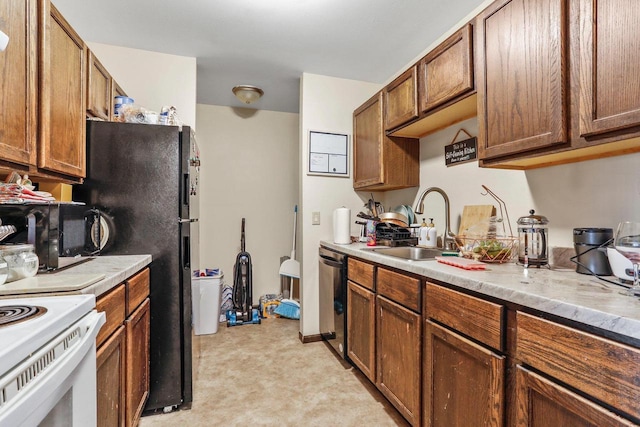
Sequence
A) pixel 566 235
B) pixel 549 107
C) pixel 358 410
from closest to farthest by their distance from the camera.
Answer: pixel 549 107 → pixel 566 235 → pixel 358 410

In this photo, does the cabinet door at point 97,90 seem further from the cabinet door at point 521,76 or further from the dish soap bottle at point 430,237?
the dish soap bottle at point 430,237

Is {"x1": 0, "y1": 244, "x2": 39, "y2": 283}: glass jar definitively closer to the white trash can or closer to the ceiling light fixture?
the white trash can

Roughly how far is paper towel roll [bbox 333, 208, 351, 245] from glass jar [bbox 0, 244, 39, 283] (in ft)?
6.19

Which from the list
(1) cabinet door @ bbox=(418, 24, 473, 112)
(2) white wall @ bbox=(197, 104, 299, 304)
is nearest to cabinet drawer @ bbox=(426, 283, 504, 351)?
(1) cabinet door @ bbox=(418, 24, 473, 112)

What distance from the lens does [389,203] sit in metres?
3.03

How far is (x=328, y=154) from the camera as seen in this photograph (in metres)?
2.93

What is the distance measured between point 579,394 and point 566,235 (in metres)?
0.87

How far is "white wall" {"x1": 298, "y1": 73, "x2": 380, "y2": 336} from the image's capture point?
286 centimetres

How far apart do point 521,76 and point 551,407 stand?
48.0 inches

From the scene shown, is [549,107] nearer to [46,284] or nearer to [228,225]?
[46,284]

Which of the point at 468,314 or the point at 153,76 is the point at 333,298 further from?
the point at 153,76

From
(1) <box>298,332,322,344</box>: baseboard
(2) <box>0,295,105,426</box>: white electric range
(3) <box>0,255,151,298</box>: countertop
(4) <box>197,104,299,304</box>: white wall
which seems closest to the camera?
(2) <box>0,295,105,426</box>: white electric range

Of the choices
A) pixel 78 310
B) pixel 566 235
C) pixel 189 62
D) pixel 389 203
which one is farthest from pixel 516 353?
pixel 189 62

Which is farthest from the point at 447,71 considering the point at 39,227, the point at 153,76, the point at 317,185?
the point at 153,76
